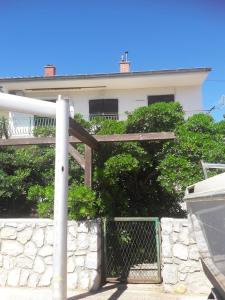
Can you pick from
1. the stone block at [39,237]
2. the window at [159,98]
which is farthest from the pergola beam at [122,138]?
the window at [159,98]

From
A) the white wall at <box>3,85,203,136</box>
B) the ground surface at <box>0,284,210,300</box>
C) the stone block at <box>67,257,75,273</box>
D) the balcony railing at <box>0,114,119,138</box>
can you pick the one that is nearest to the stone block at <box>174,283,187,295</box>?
the ground surface at <box>0,284,210,300</box>

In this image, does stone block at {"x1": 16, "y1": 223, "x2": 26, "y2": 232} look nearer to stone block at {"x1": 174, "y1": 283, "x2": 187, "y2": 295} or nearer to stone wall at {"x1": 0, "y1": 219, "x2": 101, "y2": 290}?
stone wall at {"x1": 0, "y1": 219, "x2": 101, "y2": 290}

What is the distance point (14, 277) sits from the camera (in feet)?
25.3

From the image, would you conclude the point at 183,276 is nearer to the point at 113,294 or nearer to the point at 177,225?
the point at 177,225

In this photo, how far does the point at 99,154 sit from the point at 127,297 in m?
3.54

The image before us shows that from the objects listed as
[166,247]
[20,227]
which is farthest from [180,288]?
[20,227]

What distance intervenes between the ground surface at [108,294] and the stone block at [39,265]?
37 cm

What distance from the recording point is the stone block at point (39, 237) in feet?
25.5

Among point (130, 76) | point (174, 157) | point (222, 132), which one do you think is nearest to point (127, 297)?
point (174, 157)

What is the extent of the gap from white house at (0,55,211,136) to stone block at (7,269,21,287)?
12.0 metres

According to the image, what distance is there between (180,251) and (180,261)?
0.60ft

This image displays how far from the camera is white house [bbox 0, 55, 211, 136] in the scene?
1942cm

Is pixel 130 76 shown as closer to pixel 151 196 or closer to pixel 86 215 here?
pixel 151 196

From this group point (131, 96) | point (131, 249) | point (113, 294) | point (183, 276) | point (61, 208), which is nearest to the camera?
point (61, 208)
